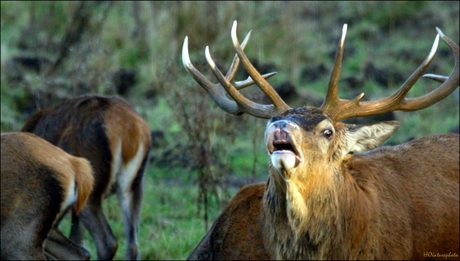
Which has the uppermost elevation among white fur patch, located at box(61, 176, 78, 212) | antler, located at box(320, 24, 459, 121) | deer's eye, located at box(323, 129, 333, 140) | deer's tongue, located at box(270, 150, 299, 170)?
antler, located at box(320, 24, 459, 121)

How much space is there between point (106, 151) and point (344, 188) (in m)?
3.35

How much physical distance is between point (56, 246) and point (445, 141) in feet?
10.9

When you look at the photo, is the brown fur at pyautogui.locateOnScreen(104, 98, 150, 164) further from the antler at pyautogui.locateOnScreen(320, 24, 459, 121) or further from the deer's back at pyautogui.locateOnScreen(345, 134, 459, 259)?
the antler at pyautogui.locateOnScreen(320, 24, 459, 121)

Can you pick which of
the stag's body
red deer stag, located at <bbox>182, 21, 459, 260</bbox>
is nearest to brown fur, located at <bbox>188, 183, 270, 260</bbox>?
red deer stag, located at <bbox>182, 21, 459, 260</bbox>

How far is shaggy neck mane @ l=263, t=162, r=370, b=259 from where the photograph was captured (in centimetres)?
506

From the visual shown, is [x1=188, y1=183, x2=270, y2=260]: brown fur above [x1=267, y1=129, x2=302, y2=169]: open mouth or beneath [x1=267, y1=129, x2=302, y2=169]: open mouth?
beneath

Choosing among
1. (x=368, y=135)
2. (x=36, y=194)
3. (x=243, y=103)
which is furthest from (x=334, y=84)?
(x=36, y=194)

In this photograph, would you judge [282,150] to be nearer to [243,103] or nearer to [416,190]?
[243,103]

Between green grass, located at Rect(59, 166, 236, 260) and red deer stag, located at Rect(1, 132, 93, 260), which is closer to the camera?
red deer stag, located at Rect(1, 132, 93, 260)

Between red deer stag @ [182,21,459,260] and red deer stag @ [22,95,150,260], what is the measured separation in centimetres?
214

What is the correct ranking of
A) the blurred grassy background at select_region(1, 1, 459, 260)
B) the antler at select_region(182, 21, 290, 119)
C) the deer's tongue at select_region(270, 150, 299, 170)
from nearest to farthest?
the deer's tongue at select_region(270, 150, 299, 170) < the antler at select_region(182, 21, 290, 119) < the blurred grassy background at select_region(1, 1, 459, 260)

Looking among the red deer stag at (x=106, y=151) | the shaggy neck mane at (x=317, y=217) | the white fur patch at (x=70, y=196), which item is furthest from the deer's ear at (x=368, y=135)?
Answer: the red deer stag at (x=106, y=151)

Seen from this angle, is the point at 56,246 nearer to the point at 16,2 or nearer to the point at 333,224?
the point at 333,224

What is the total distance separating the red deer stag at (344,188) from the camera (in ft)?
16.6
